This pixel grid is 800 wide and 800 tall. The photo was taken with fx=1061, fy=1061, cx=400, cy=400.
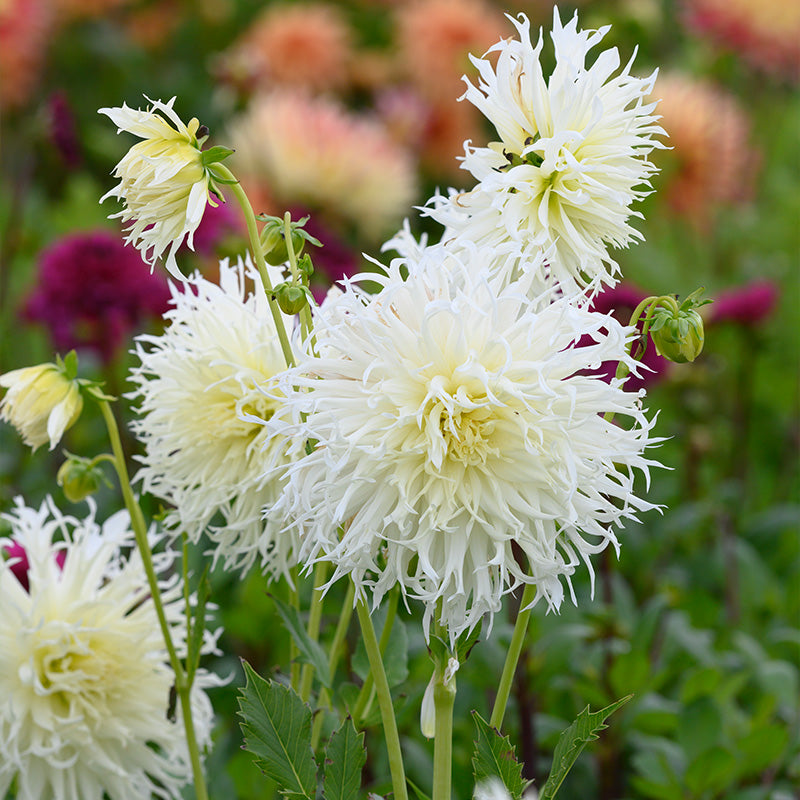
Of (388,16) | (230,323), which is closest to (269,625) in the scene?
(230,323)

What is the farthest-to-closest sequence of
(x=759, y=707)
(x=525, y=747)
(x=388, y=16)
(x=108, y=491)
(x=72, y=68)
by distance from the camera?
(x=388, y=16) → (x=72, y=68) → (x=108, y=491) → (x=759, y=707) → (x=525, y=747)

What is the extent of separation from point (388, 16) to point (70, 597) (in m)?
2.75

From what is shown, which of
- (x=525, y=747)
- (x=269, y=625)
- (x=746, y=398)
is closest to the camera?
(x=525, y=747)

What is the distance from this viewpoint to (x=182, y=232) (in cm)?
53

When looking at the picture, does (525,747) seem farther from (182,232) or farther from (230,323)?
(182,232)

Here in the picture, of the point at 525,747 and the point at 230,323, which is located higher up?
the point at 230,323

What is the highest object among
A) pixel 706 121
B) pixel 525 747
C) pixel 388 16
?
pixel 388 16

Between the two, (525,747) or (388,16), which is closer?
(525,747)

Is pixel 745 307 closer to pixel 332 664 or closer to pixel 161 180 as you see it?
pixel 332 664

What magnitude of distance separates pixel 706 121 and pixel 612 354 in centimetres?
176

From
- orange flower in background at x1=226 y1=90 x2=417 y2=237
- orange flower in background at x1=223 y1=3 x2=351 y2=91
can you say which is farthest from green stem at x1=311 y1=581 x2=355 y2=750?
orange flower in background at x1=223 y1=3 x2=351 y2=91

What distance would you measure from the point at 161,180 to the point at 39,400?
19 cm

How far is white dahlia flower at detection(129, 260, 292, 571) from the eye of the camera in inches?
25.4

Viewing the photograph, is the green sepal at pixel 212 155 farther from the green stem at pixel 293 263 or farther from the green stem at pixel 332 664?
the green stem at pixel 332 664
